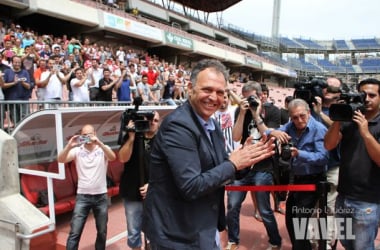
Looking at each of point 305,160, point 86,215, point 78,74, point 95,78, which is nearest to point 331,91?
point 305,160

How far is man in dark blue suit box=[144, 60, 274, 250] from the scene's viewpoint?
180 centimetres

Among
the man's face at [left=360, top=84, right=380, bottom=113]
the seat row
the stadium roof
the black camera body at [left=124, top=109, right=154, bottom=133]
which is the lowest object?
the seat row

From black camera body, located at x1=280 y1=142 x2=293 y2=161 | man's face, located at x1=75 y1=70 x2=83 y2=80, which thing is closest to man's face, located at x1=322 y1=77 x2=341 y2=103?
black camera body, located at x1=280 y1=142 x2=293 y2=161

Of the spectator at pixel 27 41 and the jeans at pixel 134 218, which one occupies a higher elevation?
the spectator at pixel 27 41

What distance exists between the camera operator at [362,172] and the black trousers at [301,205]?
386mm

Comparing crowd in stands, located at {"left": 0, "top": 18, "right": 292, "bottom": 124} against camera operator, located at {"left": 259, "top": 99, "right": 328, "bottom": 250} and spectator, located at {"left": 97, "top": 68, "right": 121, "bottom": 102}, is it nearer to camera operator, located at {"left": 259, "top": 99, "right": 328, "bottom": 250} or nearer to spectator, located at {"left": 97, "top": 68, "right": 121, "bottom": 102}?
spectator, located at {"left": 97, "top": 68, "right": 121, "bottom": 102}

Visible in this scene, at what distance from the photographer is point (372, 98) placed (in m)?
2.79

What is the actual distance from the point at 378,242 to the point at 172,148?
12.4 ft

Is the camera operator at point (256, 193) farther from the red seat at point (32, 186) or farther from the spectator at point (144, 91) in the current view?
the spectator at point (144, 91)

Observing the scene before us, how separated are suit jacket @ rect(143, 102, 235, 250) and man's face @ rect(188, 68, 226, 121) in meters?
0.06

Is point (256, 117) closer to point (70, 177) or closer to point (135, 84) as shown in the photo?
point (70, 177)

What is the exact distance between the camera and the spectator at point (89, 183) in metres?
3.64

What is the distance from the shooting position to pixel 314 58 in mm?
69938

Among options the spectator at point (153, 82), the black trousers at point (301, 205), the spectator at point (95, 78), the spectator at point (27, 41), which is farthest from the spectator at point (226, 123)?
the spectator at point (27, 41)
